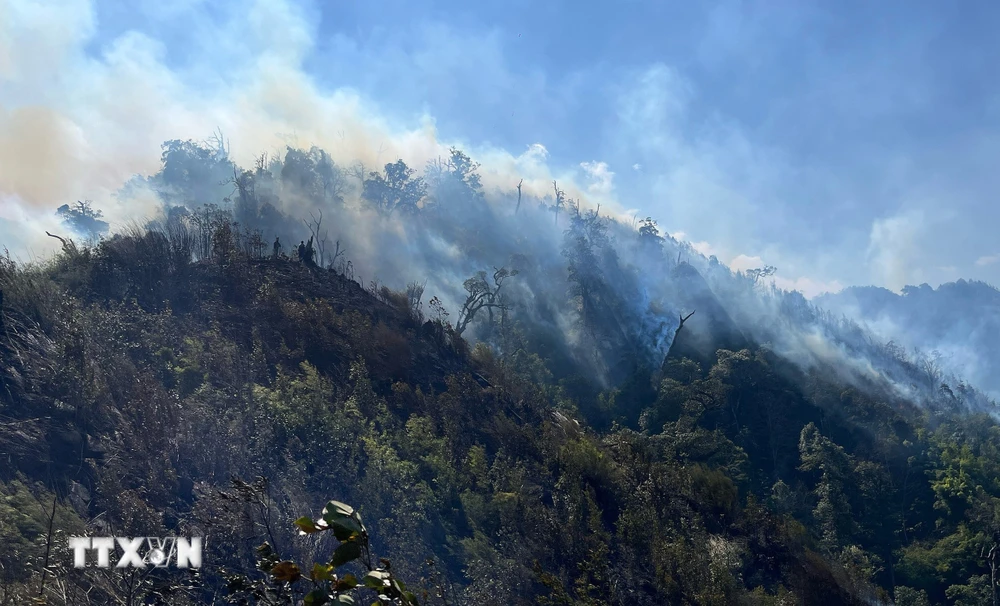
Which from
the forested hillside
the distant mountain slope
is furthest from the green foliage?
the distant mountain slope

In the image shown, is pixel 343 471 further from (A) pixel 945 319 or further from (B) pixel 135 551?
(A) pixel 945 319

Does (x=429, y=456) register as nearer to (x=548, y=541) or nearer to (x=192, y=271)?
(x=548, y=541)

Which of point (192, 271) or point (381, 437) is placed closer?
point (381, 437)

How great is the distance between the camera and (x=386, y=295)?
22.0 meters

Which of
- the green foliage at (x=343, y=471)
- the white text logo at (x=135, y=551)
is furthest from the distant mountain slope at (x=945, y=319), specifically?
the white text logo at (x=135, y=551)

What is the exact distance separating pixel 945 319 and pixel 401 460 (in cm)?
15277

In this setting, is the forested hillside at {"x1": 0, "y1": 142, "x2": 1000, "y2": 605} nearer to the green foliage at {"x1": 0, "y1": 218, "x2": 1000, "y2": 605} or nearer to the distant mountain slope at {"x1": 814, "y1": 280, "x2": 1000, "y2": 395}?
the green foliage at {"x1": 0, "y1": 218, "x2": 1000, "y2": 605}

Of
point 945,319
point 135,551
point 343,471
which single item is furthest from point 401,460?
point 945,319

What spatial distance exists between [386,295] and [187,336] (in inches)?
346

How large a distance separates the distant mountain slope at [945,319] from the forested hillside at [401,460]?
72.0m

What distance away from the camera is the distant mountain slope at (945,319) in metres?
103

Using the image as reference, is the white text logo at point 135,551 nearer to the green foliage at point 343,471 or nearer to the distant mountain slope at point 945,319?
the green foliage at point 343,471

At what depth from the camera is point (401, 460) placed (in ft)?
39.0

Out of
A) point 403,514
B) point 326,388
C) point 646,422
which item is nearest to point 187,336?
point 326,388
